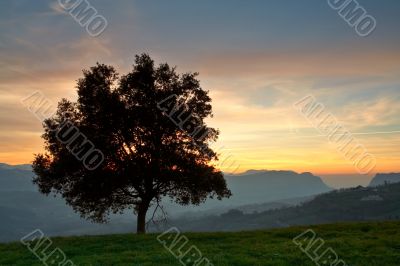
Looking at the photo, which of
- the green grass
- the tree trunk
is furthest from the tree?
the green grass

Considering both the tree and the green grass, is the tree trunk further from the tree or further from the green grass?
the green grass

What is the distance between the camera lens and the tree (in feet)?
149

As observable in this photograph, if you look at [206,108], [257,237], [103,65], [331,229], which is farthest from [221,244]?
[103,65]

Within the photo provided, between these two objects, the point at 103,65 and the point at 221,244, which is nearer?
the point at 221,244

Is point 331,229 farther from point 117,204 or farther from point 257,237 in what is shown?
point 117,204

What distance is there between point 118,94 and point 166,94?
16.5ft

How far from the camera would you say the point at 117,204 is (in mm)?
49406

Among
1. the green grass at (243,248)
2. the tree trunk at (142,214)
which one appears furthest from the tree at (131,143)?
the green grass at (243,248)

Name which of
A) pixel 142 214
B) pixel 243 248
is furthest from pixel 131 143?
pixel 243 248

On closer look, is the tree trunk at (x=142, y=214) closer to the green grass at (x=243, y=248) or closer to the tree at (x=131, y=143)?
the tree at (x=131, y=143)

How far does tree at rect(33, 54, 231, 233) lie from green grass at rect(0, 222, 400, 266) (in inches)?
266

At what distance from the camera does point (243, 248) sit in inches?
1262

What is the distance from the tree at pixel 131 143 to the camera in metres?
45.3

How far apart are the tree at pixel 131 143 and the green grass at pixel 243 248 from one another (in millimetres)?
6768
